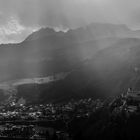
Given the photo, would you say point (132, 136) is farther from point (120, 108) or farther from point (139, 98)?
point (139, 98)

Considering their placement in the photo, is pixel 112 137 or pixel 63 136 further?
pixel 63 136

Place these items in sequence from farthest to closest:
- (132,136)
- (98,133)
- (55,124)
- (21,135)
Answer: (55,124), (21,135), (98,133), (132,136)

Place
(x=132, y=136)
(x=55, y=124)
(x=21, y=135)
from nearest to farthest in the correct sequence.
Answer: (x=132, y=136) < (x=21, y=135) < (x=55, y=124)

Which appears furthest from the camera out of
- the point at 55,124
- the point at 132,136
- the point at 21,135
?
the point at 55,124

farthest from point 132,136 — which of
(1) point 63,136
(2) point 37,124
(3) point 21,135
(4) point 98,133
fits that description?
(2) point 37,124

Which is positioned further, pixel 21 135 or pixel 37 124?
pixel 37 124

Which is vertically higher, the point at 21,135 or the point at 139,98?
the point at 139,98

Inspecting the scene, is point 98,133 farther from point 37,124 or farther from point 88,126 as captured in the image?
point 37,124

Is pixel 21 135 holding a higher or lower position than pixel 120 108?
lower

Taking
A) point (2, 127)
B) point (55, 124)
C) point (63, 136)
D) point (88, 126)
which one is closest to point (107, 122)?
point (88, 126)
